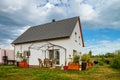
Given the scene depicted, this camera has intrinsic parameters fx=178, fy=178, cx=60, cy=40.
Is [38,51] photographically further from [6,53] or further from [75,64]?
[6,53]

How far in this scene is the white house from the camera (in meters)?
21.8

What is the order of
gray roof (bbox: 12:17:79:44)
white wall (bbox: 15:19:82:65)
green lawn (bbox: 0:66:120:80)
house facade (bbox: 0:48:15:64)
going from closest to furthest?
green lawn (bbox: 0:66:120:80)
white wall (bbox: 15:19:82:65)
gray roof (bbox: 12:17:79:44)
house facade (bbox: 0:48:15:64)

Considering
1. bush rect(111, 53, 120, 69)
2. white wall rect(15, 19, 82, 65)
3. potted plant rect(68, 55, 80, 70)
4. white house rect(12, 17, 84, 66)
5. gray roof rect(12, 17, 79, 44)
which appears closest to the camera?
potted plant rect(68, 55, 80, 70)

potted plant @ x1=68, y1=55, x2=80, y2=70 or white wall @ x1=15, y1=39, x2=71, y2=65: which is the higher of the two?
white wall @ x1=15, y1=39, x2=71, y2=65

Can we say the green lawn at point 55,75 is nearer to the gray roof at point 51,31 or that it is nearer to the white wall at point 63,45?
the white wall at point 63,45

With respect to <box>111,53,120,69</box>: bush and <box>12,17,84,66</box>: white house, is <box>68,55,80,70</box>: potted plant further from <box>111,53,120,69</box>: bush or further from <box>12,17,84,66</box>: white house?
<box>111,53,120,69</box>: bush

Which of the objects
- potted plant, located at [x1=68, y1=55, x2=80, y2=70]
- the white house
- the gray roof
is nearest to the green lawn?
potted plant, located at [x1=68, y1=55, x2=80, y2=70]

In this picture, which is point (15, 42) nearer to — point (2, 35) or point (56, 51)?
point (2, 35)

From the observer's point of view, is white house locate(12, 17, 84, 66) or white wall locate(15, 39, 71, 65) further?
white house locate(12, 17, 84, 66)

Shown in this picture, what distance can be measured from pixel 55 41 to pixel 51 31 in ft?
8.25

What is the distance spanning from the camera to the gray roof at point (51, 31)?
22.6m

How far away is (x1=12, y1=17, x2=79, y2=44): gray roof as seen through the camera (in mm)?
22584

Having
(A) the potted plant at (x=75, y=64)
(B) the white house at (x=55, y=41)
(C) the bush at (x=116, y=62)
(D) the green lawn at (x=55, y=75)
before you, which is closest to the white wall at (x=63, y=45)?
(B) the white house at (x=55, y=41)

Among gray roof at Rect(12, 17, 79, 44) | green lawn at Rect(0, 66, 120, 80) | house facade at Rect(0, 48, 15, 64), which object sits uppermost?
gray roof at Rect(12, 17, 79, 44)
